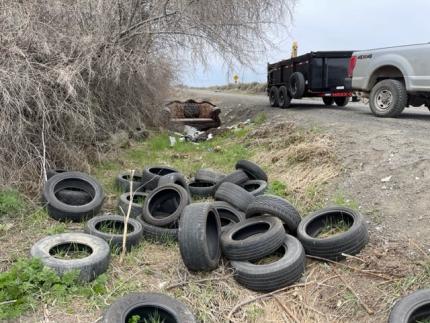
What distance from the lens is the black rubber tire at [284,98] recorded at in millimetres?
14078

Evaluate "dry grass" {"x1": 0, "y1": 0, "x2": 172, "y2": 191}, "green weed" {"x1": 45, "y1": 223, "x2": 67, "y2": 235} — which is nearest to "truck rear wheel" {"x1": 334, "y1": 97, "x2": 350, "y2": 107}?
"dry grass" {"x1": 0, "y1": 0, "x2": 172, "y2": 191}

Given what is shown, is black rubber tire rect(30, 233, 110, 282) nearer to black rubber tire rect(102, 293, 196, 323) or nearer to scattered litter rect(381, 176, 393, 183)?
black rubber tire rect(102, 293, 196, 323)

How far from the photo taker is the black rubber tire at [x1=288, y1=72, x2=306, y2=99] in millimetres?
13117

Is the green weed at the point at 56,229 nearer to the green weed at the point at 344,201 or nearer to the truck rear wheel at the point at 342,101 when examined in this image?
the green weed at the point at 344,201

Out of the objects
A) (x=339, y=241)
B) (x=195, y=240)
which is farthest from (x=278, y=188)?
(x=195, y=240)

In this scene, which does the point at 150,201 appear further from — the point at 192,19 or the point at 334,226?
the point at 192,19

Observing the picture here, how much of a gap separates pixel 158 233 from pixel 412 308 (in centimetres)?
282

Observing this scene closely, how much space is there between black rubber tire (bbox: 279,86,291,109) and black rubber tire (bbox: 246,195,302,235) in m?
9.32

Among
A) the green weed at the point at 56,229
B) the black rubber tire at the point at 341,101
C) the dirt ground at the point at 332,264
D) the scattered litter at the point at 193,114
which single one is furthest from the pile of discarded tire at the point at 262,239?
the black rubber tire at the point at 341,101

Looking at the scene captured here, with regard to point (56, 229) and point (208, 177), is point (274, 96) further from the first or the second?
point (56, 229)

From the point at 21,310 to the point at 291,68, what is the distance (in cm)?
1206

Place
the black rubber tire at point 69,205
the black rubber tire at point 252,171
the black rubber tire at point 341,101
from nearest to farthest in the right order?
the black rubber tire at point 69,205 < the black rubber tire at point 252,171 < the black rubber tire at point 341,101

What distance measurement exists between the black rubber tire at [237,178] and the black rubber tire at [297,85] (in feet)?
22.7

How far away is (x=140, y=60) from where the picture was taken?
29.0 ft
